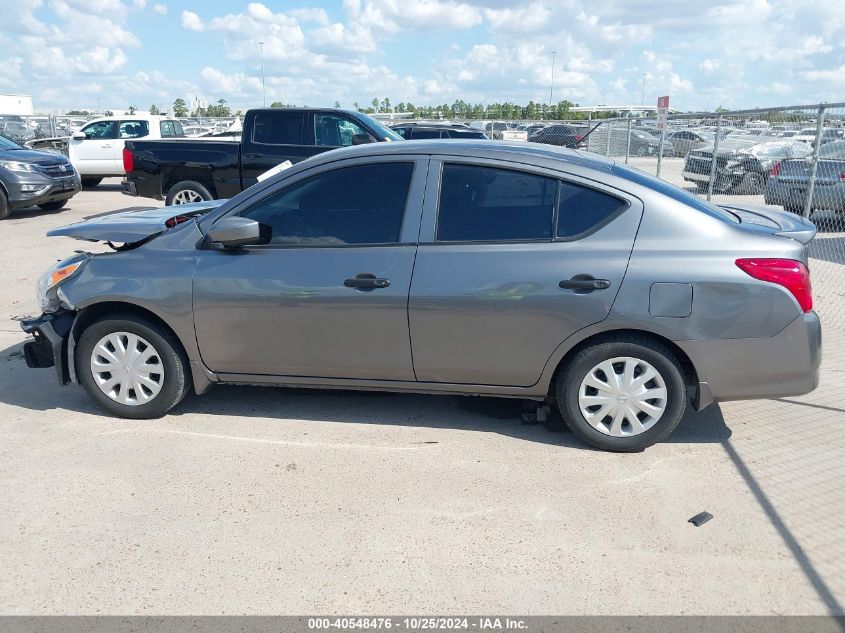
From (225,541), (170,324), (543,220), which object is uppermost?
(543,220)

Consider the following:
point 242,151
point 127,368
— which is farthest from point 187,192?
point 127,368

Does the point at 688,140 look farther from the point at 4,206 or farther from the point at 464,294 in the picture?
the point at 4,206

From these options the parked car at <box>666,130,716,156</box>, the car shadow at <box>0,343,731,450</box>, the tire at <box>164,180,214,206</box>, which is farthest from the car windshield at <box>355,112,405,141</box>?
the car shadow at <box>0,343,731,450</box>

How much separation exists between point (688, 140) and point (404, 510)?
41.0 ft

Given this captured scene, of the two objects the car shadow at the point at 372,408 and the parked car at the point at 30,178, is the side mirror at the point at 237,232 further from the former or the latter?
the parked car at the point at 30,178

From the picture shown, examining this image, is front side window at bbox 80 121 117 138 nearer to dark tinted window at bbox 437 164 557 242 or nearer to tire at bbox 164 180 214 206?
tire at bbox 164 180 214 206

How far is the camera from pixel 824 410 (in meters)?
4.80

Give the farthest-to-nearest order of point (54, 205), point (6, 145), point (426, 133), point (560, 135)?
point (560, 135) → point (426, 133) → point (54, 205) → point (6, 145)

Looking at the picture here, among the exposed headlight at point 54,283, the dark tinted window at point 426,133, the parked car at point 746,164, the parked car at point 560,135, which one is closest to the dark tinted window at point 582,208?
the exposed headlight at point 54,283

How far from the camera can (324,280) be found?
166 inches

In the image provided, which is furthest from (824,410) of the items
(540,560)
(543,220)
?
(540,560)

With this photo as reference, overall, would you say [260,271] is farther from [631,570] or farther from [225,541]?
[631,570]

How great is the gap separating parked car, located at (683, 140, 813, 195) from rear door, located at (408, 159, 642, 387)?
722 cm

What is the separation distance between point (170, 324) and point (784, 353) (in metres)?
3.58
